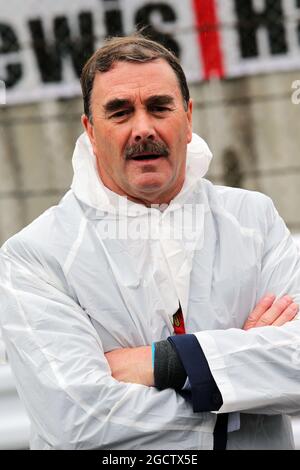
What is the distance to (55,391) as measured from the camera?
212 centimetres

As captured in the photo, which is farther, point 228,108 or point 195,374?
point 228,108

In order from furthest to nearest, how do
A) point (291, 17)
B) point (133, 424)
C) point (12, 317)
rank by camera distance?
1. point (291, 17)
2. point (12, 317)
3. point (133, 424)

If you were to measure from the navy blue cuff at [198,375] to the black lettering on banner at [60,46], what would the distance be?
14.2 ft

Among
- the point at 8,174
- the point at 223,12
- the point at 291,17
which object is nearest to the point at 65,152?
the point at 8,174

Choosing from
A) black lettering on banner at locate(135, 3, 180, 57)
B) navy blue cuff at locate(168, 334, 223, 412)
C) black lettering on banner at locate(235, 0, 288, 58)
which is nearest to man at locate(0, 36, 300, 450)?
navy blue cuff at locate(168, 334, 223, 412)

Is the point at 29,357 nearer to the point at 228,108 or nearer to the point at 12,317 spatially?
the point at 12,317

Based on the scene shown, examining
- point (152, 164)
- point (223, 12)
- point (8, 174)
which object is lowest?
point (8, 174)

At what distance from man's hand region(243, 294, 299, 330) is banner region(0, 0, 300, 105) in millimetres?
4044

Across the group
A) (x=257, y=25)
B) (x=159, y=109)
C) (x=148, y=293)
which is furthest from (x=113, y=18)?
(x=148, y=293)

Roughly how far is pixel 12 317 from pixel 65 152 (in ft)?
13.7

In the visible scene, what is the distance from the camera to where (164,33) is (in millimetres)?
6059

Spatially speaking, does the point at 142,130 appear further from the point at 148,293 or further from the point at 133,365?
the point at 133,365

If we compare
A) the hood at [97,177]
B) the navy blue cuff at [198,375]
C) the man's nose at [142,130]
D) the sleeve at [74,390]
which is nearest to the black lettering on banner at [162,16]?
the hood at [97,177]

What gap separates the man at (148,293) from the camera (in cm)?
211
